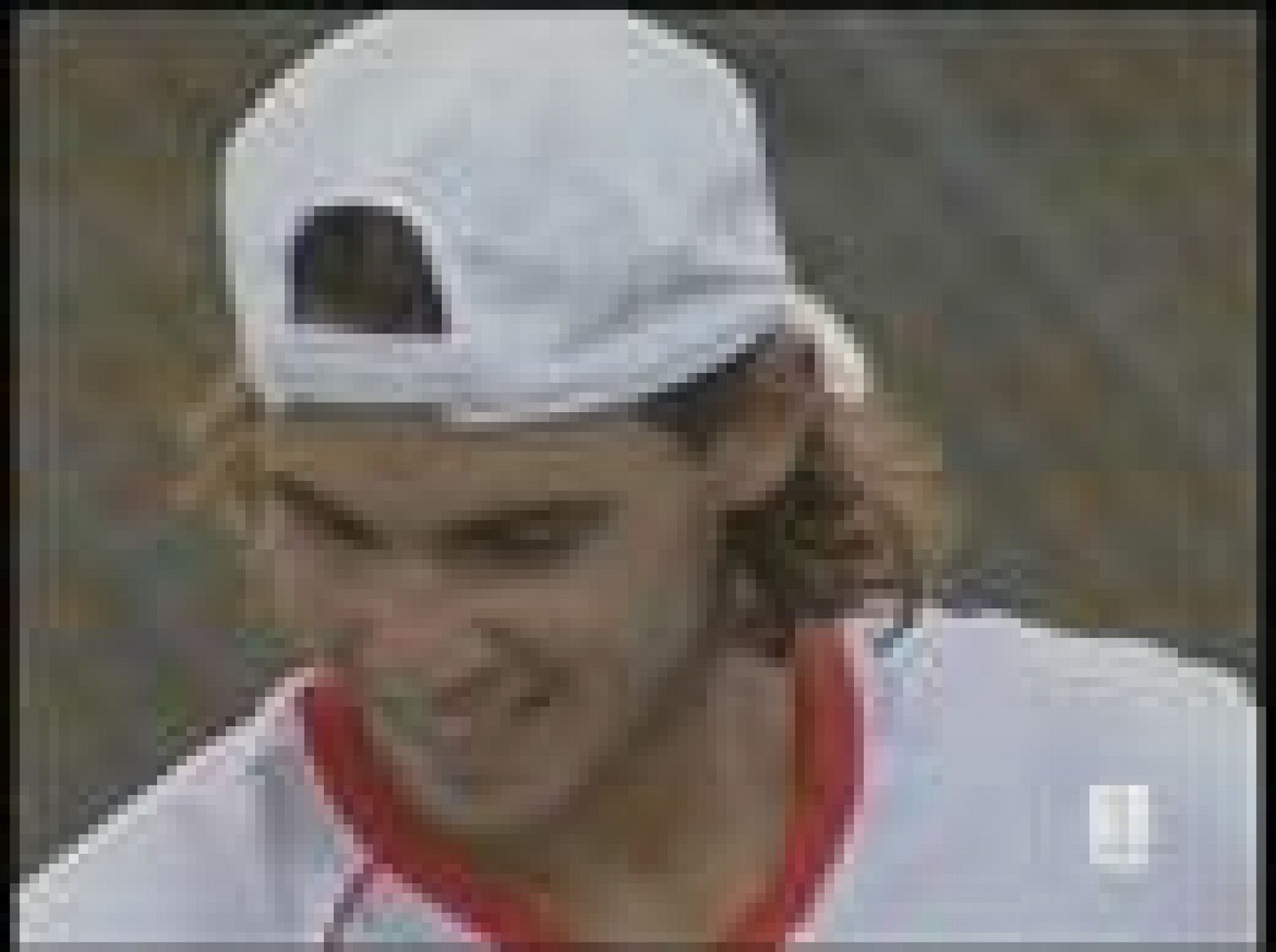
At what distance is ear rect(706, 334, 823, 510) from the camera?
1.99 metres

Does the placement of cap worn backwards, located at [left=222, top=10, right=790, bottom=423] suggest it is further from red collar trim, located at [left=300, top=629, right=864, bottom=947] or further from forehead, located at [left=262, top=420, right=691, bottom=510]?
red collar trim, located at [left=300, top=629, right=864, bottom=947]

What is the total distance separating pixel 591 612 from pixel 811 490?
302 millimetres

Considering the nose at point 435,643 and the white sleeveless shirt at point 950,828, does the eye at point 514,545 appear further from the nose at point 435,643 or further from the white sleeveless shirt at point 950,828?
the white sleeveless shirt at point 950,828

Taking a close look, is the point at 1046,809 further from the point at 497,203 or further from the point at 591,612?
the point at 497,203

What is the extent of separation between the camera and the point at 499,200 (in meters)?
1.84

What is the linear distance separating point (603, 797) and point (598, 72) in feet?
1.32

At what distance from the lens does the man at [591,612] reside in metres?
1.84

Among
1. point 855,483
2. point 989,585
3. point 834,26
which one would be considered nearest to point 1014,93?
point 834,26

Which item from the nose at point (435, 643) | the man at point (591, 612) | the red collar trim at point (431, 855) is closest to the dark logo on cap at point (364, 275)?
the man at point (591, 612)

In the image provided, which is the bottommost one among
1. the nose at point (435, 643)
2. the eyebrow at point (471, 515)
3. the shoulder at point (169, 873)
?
the shoulder at point (169, 873)

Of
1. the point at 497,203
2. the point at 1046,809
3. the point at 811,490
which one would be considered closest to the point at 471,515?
the point at 497,203

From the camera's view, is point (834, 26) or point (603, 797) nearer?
point (603, 797)

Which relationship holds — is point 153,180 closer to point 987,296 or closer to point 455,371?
point 987,296

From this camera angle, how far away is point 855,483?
2.18 meters
